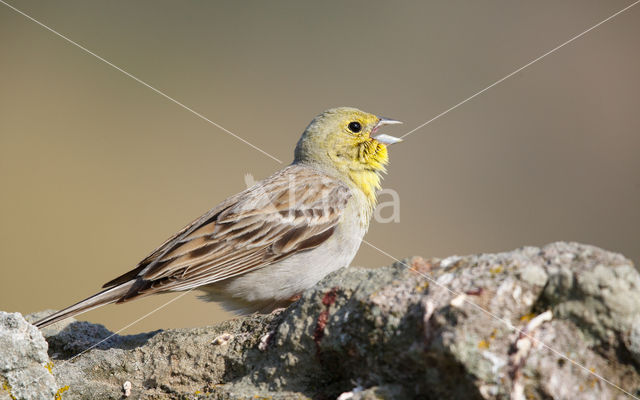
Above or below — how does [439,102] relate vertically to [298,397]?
above

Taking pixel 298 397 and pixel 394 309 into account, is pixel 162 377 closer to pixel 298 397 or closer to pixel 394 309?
pixel 298 397

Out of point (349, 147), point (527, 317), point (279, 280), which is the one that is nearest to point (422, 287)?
point (527, 317)

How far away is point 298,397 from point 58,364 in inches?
72.7

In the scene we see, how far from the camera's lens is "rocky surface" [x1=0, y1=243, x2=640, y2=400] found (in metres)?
2.28

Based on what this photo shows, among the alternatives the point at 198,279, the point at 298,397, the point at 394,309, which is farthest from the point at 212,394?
the point at 198,279

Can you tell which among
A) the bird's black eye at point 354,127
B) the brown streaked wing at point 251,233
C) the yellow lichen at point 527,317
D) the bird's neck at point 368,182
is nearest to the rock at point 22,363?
the brown streaked wing at point 251,233

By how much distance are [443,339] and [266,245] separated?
2.64 m

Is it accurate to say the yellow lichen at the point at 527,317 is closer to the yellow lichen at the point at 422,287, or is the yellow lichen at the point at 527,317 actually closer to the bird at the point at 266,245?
the yellow lichen at the point at 422,287

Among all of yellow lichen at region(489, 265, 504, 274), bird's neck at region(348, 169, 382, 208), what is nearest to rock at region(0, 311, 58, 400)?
yellow lichen at region(489, 265, 504, 274)

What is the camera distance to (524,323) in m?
2.42

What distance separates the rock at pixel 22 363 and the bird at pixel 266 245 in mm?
567

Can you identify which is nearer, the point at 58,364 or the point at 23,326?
the point at 23,326

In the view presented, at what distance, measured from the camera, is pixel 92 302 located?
165 inches

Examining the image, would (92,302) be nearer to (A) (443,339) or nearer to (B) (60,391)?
(B) (60,391)
